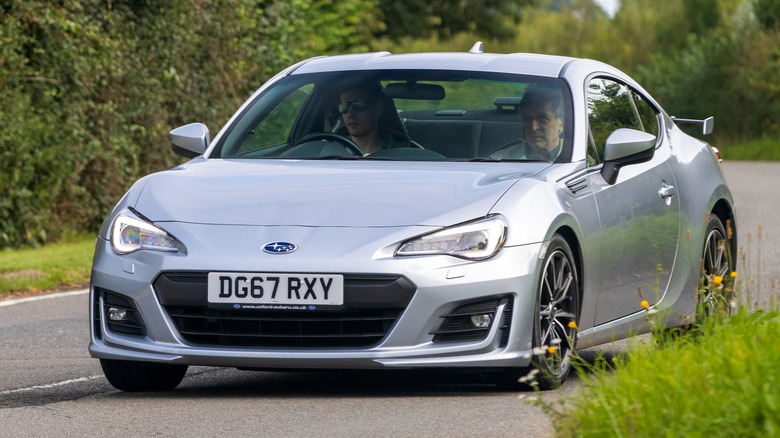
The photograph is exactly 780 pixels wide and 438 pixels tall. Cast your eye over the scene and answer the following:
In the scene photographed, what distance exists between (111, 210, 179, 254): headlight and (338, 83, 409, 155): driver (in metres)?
1.35

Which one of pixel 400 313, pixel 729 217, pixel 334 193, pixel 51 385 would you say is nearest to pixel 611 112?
pixel 729 217

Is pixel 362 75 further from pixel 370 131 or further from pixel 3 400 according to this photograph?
pixel 3 400

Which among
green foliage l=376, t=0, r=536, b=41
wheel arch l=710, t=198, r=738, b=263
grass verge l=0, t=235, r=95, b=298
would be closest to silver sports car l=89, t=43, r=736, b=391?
wheel arch l=710, t=198, r=738, b=263

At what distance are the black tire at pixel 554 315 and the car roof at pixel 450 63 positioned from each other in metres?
1.32

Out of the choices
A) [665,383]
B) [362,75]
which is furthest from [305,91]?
[665,383]

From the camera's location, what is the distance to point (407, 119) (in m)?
7.53

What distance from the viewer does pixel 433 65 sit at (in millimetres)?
7641

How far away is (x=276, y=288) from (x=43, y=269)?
23.9ft

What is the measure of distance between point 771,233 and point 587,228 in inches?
377

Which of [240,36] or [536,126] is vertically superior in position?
[536,126]

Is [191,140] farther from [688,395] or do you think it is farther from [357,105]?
[688,395]

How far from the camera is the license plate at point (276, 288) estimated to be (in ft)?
19.8

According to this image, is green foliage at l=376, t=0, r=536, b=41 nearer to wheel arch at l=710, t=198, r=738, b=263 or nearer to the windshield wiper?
wheel arch at l=710, t=198, r=738, b=263

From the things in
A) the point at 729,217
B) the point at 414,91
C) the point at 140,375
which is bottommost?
the point at 140,375
